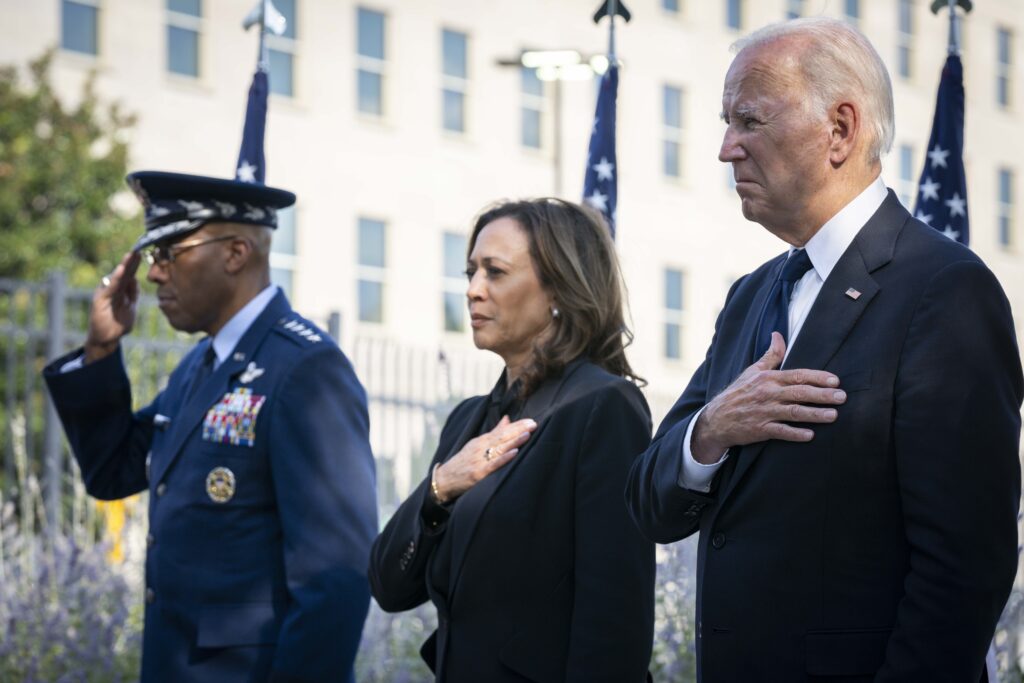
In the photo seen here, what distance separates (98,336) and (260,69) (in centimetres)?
216

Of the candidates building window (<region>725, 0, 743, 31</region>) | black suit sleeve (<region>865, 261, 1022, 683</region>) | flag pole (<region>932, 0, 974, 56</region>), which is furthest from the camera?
building window (<region>725, 0, 743, 31</region>)

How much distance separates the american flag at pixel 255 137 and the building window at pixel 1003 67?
Result: 29.5 metres

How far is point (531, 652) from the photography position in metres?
3.53

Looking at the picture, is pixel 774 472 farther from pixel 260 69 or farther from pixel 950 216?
pixel 260 69

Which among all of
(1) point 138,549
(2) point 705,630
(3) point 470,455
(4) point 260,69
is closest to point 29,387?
(1) point 138,549

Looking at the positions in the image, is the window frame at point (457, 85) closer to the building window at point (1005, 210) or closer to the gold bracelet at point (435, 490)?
the building window at point (1005, 210)

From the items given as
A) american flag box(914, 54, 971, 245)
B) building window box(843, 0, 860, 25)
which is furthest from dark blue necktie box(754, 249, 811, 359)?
building window box(843, 0, 860, 25)

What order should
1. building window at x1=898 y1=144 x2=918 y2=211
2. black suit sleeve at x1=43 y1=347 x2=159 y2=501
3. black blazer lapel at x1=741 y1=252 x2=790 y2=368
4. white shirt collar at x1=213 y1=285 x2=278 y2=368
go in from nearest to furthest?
black blazer lapel at x1=741 y1=252 x2=790 y2=368 < white shirt collar at x1=213 y1=285 x2=278 y2=368 < black suit sleeve at x1=43 y1=347 x2=159 y2=501 < building window at x1=898 y1=144 x2=918 y2=211

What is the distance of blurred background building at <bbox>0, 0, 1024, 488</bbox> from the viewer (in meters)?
22.3

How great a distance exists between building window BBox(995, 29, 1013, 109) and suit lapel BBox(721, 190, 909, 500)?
32.8 m

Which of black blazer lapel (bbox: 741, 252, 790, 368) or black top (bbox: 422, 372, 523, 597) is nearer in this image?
black blazer lapel (bbox: 741, 252, 790, 368)

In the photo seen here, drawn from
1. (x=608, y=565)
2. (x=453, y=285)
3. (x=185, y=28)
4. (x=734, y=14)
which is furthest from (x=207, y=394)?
(x=734, y=14)

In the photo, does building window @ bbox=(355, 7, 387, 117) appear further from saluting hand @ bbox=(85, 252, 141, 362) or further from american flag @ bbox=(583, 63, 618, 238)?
saluting hand @ bbox=(85, 252, 141, 362)

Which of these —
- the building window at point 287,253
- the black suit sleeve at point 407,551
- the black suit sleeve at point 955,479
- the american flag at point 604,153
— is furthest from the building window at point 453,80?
the black suit sleeve at point 955,479
